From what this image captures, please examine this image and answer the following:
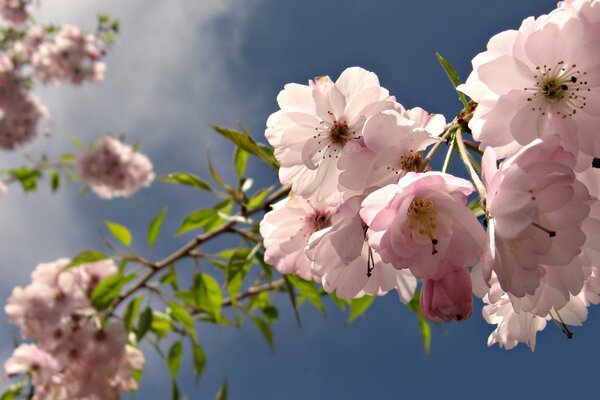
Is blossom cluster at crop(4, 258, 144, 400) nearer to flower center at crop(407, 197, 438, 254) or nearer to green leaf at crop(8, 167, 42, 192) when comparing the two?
flower center at crop(407, 197, 438, 254)

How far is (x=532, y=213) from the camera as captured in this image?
0.53m

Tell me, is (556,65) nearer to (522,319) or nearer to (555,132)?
(555,132)

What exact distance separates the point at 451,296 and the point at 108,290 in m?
1.49

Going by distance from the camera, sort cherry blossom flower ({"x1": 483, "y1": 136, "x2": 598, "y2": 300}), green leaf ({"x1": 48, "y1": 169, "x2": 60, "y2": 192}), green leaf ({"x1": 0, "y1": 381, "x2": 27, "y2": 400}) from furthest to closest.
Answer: green leaf ({"x1": 48, "y1": 169, "x2": 60, "y2": 192}), green leaf ({"x1": 0, "y1": 381, "x2": 27, "y2": 400}), cherry blossom flower ({"x1": 483, "y1": 136, "x2": 598, "y2": 300})

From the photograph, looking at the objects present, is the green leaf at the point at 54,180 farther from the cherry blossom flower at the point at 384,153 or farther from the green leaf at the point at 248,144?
the cherry blossom flower at the point at 384,153

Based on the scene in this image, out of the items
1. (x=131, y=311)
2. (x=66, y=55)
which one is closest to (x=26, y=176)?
Answer: (x=66, y=55)

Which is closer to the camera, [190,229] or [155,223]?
[190,229]

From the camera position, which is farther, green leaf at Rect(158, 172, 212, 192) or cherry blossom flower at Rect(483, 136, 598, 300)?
green leaf at Rect(158, 172, 212, 192)

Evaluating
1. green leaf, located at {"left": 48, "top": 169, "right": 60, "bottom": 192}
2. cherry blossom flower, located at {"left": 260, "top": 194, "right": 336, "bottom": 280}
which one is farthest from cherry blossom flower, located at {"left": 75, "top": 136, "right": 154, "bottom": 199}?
cherry blossom flower, located at {"left": 260, "top": 194, "right": 336, "bottom": 280}

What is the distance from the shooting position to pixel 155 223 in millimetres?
1935

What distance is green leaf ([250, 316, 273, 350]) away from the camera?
Result: 2240 millimetres

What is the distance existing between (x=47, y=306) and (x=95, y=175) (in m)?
2.18

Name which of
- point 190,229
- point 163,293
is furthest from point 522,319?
point 163,293

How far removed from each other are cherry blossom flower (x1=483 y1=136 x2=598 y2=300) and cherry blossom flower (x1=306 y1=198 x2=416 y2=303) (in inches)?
6.5
